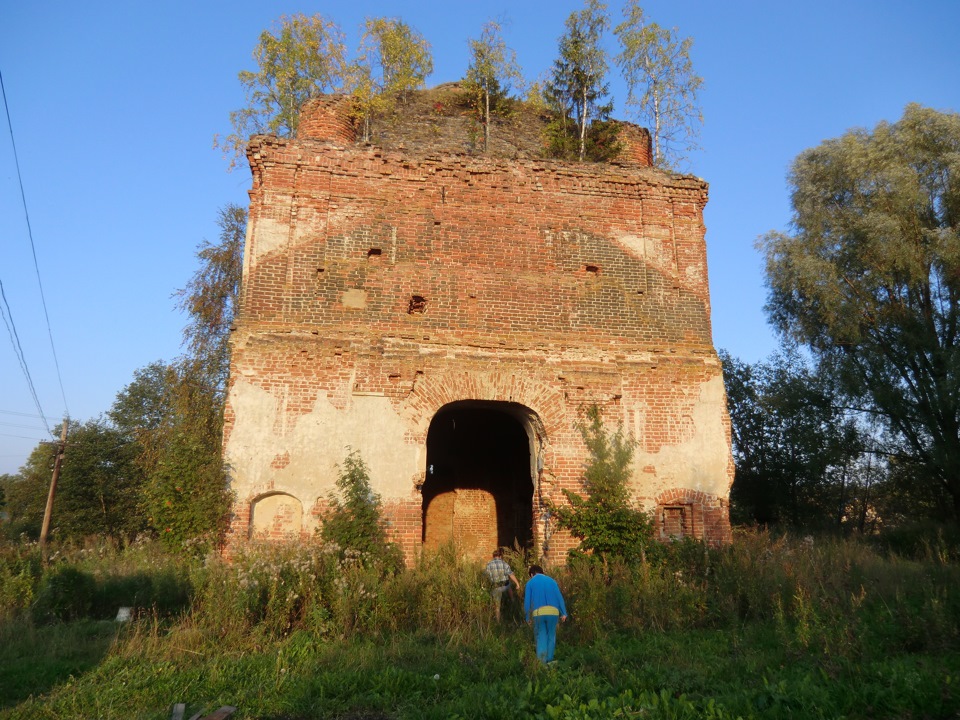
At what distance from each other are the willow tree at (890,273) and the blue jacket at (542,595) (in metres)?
12.8

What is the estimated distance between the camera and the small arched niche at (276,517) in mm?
9828

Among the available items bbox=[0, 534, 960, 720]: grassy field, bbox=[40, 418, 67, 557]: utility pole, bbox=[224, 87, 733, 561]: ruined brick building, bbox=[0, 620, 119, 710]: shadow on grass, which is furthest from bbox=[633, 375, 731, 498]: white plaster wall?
bbox=[40, 418, 67, 557]: utility pole

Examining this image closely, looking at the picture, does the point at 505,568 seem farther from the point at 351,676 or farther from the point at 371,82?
the point at 371,82

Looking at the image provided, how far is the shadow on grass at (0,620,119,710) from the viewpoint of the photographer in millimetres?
5840

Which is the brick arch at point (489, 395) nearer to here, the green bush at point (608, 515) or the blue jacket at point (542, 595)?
the green bush at point (608, 515)

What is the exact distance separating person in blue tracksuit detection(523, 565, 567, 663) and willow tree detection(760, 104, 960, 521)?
12.8 metres

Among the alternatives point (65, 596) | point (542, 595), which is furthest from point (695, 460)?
point (65, 596)

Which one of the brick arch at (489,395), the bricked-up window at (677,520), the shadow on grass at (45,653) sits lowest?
the shadow on grass at (45,653)

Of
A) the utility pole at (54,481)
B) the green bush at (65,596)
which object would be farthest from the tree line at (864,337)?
the utility pole at (54,481)

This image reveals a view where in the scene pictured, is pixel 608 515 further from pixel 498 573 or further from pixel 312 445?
pixel 312 445

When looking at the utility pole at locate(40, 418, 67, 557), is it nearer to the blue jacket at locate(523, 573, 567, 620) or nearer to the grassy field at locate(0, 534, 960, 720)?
the grassy field at locate(0, 534, 960, 720)

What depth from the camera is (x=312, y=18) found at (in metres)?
19.6

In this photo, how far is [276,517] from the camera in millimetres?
9914

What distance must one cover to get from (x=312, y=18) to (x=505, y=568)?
16689mm
